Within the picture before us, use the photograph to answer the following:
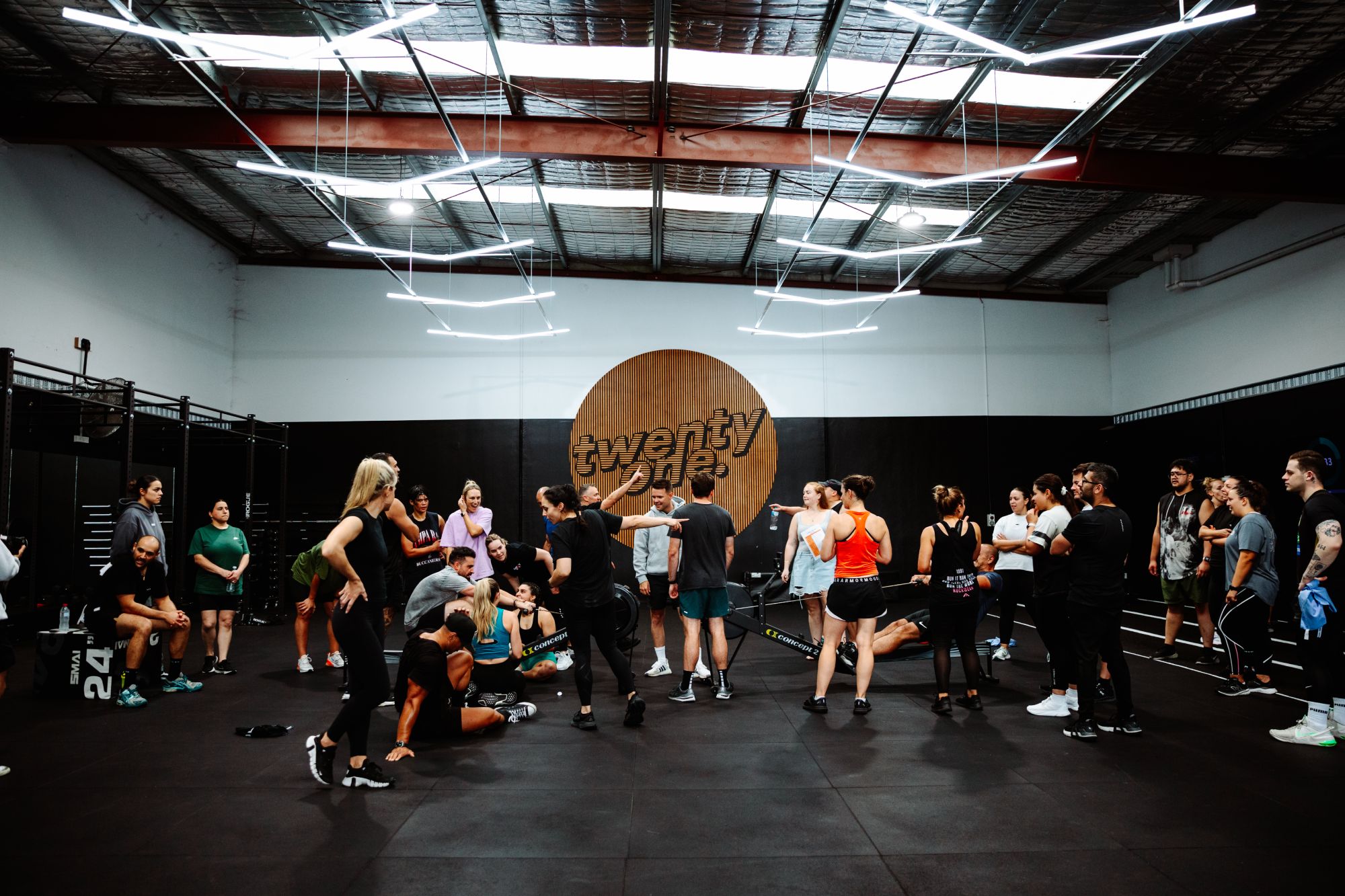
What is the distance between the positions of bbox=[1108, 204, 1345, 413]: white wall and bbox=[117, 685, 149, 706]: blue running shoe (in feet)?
37.5

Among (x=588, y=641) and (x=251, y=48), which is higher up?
(x=251, y=48)

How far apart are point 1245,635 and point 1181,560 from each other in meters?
1.31

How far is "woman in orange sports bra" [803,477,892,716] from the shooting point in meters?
4.85

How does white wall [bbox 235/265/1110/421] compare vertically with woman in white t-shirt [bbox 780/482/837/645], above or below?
above

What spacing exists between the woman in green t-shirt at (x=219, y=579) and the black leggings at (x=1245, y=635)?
23.0 feet

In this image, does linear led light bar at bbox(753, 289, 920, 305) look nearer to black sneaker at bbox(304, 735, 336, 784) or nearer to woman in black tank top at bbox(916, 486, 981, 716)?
woman in black tank top at bbox(916, 486, 981, 716)

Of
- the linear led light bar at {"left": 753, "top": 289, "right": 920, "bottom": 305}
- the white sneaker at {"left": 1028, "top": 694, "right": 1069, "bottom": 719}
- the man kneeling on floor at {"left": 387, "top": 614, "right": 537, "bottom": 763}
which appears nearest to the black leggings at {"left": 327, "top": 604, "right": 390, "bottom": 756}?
the man kneeling on floor at {"left": 387, "top": 614, "right": 537, "bottom": 763}

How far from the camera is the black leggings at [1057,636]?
16.2 ft

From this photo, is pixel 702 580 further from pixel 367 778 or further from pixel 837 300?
pixel 837 300

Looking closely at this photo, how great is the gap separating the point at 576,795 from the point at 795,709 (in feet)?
6.46

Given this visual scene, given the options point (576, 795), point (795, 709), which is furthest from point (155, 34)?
point (795, 709)

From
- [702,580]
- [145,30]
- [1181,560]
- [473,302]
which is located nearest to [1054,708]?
[702,580]

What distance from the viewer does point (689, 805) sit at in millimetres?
3410

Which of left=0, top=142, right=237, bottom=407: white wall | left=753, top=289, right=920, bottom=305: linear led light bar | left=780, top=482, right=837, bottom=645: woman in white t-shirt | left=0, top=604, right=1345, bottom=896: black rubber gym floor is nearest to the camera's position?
left=0, top=604, right=1345, bottom=896: black rubber gym floor
